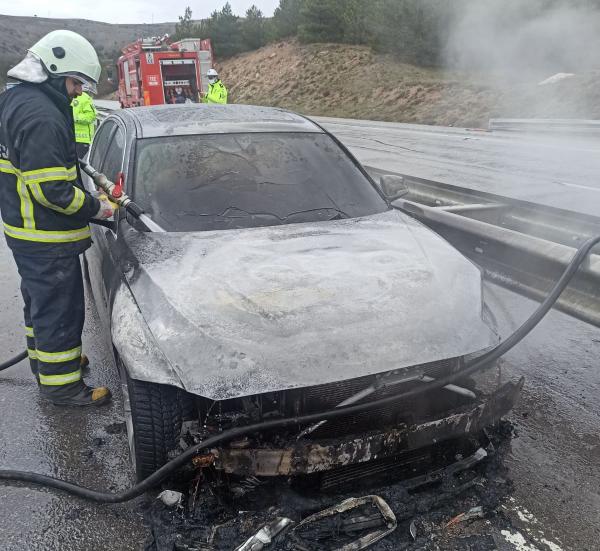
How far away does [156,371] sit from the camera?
7.59ft

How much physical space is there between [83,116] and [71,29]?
4441 inches

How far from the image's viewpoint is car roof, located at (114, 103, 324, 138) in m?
3.82

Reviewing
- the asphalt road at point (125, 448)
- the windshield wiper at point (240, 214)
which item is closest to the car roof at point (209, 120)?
the windshield wiper at point (240, 214)

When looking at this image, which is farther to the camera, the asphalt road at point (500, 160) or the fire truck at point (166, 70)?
the fire truck at point (166, 70)

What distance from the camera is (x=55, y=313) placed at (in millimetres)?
3332

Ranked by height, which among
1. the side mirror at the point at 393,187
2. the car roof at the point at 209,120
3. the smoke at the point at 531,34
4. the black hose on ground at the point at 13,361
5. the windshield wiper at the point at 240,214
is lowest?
the black hose on ground at the point at 13,361

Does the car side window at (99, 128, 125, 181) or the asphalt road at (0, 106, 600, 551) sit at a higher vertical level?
the car side window at (99, 128, 125, 181)

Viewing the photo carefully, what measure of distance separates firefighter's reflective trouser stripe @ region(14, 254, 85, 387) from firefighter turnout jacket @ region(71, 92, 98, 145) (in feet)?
20.9

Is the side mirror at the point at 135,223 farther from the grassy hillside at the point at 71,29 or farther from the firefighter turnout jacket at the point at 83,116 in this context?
the grassy hillside at the point at 71,29

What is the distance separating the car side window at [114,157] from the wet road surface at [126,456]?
1.24 meters

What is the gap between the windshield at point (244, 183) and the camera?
3.38 metres

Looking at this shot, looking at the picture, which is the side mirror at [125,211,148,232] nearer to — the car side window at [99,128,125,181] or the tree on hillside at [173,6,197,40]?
the car side window at [99,128,125,181]

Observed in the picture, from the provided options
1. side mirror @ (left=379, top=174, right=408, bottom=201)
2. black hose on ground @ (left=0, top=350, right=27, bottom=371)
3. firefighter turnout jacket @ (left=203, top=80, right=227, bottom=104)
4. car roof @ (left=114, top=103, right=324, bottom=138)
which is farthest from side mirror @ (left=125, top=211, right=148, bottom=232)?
firefighter turnout jacket @ (left=203, top=80, right=227, bottom=104)

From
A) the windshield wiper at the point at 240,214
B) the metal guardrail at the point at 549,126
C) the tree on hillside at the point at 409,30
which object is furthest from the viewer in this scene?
the tree on hillside at the point at 409,30
